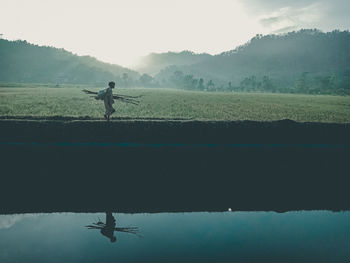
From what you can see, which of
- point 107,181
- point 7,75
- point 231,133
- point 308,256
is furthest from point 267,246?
point 7,75

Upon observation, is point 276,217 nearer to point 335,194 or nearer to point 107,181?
point 335,194

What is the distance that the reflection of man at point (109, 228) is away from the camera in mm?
6839

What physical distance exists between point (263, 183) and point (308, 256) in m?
4.54

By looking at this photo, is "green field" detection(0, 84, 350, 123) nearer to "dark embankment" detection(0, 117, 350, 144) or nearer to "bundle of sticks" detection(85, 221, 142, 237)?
"dark embankment" detection(0, 117, 350, 144)

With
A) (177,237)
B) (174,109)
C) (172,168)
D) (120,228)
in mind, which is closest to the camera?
(177,237)

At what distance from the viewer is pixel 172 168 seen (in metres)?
11.7

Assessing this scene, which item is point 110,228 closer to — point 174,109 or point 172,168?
point 172,168

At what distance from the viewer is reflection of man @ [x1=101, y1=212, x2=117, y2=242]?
684cm

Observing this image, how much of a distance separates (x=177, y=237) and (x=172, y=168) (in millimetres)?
4957

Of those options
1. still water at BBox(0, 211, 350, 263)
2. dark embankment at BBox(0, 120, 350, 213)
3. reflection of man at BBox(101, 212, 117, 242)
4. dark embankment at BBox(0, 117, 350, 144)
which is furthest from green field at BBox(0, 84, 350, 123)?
still water at BBox(0, 211, 350, 263)

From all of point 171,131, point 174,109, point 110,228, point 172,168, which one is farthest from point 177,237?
point 174,109

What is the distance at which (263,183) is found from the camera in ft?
35.0

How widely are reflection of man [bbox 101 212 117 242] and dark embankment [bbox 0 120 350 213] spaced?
485 mm

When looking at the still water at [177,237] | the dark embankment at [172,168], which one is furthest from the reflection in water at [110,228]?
the dark embankment at [172,168]
